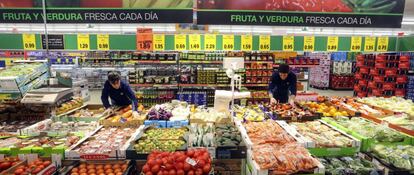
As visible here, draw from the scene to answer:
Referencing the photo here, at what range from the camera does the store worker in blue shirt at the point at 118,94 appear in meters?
5.30

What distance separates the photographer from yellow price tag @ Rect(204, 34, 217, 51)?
962 cm

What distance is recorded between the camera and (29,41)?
28.9 ft

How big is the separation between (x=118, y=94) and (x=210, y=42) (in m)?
4.80

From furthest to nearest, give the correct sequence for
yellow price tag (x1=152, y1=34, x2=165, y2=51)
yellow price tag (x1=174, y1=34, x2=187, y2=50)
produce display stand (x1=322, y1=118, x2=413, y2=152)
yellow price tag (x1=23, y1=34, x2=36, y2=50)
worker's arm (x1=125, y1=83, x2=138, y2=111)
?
yellow price tag (x1=174, y1=34, x2=187, y2=50) < yellow price tag (x1=152, y1=34, x2=165, y2=51) < yellow price tag (x1=23, y1=34, x2=36, y2=50) < worker's arm (x1=125, y1=83, x2=138, y2=111) < produce display stand (x1=322, y1=118, x2=413, y2=152)

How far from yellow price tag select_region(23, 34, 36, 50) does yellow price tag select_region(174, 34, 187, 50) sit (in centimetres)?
451

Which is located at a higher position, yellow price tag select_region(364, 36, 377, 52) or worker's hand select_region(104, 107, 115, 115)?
yellow price tag select_region(364, 36, 377, 52)

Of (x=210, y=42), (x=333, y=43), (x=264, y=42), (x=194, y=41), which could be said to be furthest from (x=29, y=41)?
(x=333, y=43)

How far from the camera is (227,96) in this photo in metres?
4.53

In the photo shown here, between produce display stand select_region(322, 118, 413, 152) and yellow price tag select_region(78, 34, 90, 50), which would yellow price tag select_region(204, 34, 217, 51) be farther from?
produce display stand select_region(322, 118, 413, 152)

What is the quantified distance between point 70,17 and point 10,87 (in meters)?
1.82

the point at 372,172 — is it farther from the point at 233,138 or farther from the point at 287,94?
the point at 287,94

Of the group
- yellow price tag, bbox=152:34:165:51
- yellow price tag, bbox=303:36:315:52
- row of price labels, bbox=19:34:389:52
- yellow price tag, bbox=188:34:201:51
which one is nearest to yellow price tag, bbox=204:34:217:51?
row of price labels, bbox=19:34:389:52

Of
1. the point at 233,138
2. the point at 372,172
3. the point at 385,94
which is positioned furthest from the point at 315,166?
the point at 385,94

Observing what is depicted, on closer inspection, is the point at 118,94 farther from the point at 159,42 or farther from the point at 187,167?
the point at 159,42
